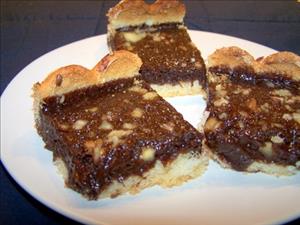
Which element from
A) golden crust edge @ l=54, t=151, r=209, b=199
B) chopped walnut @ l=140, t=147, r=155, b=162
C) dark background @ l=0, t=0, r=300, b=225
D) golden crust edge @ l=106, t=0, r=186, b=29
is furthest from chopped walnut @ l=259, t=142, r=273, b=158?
golden crust edge @ l=106, t=0, r=186, b=29

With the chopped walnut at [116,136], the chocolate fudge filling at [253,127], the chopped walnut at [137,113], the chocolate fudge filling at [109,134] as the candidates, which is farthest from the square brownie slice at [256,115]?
the chopped walnut at [116,136]

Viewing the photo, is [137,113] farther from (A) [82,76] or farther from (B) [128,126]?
(A) [82,76]

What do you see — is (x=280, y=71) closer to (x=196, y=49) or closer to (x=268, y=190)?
(x=196, y=49)

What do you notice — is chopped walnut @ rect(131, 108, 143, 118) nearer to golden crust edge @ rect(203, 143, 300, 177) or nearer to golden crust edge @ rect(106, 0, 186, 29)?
golden crust edge @ rect(203, 143, 300, 177)

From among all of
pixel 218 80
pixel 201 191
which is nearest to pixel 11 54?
pixel 218 80

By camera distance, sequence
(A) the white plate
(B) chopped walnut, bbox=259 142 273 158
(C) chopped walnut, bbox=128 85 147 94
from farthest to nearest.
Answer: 1. (C) chopped walnut, bbox=128 85 147 94
2. (B) chopped walnut, bbox=259 142 273 158
3. (A) the white plate

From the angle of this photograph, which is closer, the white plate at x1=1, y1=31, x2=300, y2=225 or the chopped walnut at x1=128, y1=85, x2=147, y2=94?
the white plate at x1=1, y1=31, x2=300, y2=225
